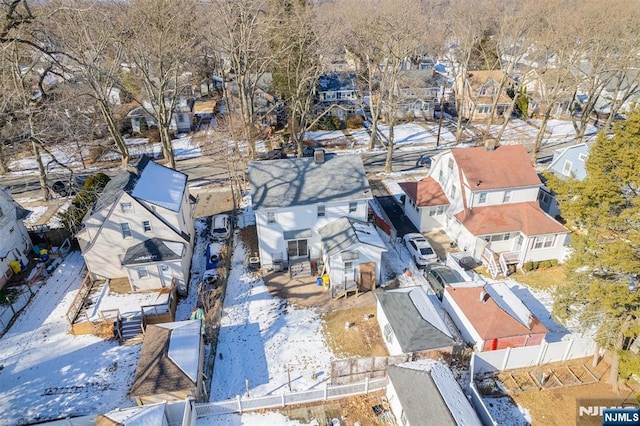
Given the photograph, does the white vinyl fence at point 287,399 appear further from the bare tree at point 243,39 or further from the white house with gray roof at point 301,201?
the bare tree at point 243,39

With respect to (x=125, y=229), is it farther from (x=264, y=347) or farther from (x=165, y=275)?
(x=264, y=347)

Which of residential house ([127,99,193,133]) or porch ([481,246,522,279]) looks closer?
porch ([481,246,522,279])

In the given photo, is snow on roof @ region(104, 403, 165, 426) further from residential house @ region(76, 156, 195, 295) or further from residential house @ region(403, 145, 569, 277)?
residential house @ region(403, 145, 569, 277)

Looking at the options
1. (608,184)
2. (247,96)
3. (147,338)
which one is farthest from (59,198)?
(608,184)

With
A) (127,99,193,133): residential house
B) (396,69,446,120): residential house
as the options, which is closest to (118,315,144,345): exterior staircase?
(127,99,193,133): residential house

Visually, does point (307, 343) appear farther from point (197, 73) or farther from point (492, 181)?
point (197, 73)

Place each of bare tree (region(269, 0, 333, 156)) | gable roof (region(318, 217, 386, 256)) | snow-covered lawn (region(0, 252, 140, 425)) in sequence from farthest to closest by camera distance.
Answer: bare tree (region(269, 0, 333, 156)), gable roof (region(318, 217, 386, 256)), snow-covered lawn (region(0, 252, 140, 425))

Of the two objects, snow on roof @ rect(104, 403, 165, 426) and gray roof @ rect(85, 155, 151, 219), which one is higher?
gray roof @ rect(85, 155, 151, 219)
